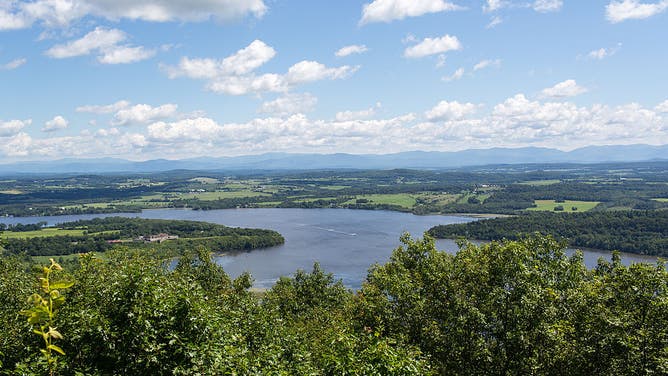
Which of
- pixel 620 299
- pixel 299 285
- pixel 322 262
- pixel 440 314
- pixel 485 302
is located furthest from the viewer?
pixel 322 262

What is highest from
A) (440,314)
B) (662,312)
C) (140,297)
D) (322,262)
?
(140,297)

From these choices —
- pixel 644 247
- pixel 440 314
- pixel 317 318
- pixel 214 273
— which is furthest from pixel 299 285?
pixel 644 247

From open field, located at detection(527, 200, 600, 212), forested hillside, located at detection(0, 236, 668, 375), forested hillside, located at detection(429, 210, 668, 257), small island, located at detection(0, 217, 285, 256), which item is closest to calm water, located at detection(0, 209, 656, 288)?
forested hillside, located at detection(429, 210, 668, 257)

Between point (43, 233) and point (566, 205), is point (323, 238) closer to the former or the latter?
point (43, 233)

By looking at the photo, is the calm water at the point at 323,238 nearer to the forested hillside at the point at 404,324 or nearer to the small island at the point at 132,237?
the small island at the point at 132,237

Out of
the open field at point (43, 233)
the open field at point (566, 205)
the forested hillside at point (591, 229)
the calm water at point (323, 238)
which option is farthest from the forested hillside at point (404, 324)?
the open field at point (566, 205)

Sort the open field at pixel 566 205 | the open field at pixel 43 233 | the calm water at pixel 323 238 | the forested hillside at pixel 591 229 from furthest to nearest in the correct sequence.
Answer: the open field at pixel 566 205 → the open field at pixel 43 233 → the forested hillside at pixel 591 229 → the calm water at pixel 323 238

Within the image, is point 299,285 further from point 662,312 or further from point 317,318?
point 662,312
